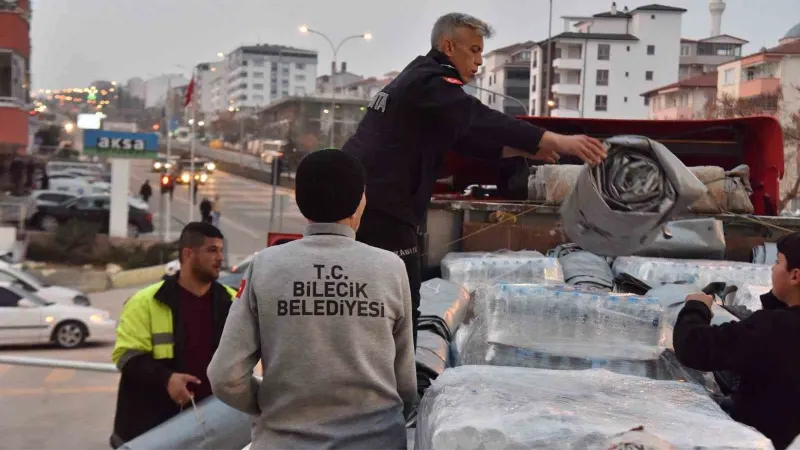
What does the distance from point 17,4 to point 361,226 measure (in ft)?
113

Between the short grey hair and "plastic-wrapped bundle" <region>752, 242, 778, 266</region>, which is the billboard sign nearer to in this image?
"plastic-wrapped bundle" <region>752, 242, 778, 266</region>

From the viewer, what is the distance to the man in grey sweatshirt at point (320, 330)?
2.37m

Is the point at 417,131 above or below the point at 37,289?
above

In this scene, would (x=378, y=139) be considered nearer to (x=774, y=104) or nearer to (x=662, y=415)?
(x=662, y=415)

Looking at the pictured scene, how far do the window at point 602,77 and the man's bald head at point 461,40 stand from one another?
73138 mm

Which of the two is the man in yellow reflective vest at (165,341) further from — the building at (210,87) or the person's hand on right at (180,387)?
the building at (210,87)

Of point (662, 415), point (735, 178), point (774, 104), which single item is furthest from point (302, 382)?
point (774, 104)

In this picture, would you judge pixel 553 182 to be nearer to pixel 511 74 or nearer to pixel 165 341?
pixel 165 341

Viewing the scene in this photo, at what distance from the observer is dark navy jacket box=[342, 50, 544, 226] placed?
3123 millimetres

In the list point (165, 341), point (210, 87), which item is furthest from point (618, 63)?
point (210, 87)

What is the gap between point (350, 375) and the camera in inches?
94.5

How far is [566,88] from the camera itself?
74688 millimetres

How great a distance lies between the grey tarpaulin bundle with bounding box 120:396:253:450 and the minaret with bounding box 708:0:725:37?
90389mm

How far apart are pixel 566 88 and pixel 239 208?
33.9 m
